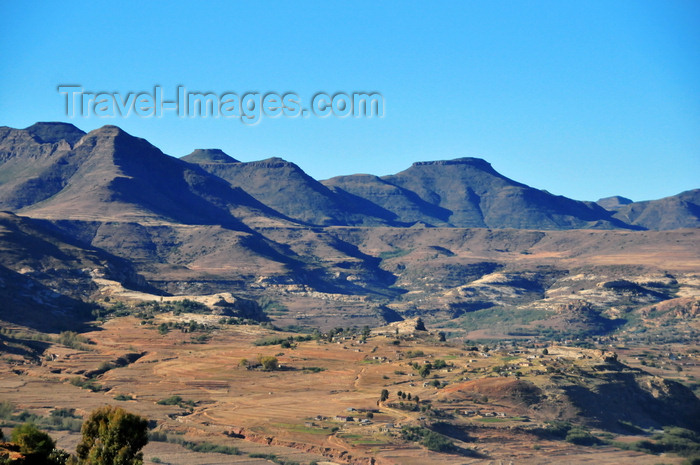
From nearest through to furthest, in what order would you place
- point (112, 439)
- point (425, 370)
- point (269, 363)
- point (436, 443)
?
point (112, 439)
point (436, 443)
point (425, 370)
point (269, 363)

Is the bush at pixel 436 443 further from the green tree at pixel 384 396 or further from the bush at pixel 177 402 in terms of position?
the bush at pixel 177 402

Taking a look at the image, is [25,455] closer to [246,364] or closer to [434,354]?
[246,364]

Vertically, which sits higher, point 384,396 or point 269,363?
point 269,363

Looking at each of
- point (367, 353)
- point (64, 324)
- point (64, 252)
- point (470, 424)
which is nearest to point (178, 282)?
point (64, 252)

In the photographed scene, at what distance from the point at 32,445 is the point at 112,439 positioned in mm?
3275

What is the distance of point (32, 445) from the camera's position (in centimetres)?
3131

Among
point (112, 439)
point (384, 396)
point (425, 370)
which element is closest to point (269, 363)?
point (425, 370)

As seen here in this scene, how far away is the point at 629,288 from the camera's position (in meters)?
194

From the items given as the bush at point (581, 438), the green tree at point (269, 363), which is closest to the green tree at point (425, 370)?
the green tree at point (269, 363)

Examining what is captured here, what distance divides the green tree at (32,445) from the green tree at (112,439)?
2.26 metres

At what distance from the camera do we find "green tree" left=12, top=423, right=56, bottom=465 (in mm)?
31031

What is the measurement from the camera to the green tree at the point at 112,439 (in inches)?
1308

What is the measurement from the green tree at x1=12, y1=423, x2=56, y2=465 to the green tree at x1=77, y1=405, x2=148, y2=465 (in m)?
2.26

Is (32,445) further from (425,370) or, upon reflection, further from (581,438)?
(425,370)
